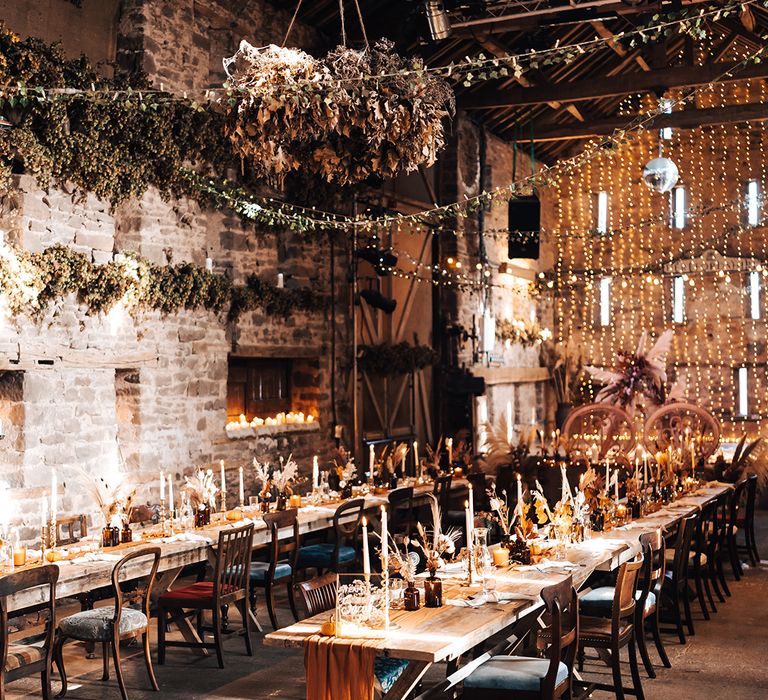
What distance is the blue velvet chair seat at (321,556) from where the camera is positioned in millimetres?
8027

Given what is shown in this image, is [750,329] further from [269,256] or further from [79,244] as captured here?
[79,244]

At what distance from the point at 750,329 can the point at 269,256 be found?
9.87 metres

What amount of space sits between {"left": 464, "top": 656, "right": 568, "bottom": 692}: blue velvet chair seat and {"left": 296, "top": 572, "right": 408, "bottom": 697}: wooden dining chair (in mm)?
336

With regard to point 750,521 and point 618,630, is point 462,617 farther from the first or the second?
point 750,521

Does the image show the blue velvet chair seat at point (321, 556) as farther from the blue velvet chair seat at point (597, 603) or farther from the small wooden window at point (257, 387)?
the small wooden window at point (257, 387)

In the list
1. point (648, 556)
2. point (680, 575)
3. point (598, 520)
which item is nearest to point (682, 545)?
point (680, 575)

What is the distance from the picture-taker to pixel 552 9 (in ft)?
32.1

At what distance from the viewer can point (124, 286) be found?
865 centimetres

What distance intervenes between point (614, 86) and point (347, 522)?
770 centimetres

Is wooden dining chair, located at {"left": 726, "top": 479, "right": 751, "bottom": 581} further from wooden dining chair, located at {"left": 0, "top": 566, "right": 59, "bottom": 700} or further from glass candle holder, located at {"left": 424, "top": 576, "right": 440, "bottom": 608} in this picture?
wooden dining chair, located at {"left": 0, "top": 566, "right": 59, "bottom": 700}

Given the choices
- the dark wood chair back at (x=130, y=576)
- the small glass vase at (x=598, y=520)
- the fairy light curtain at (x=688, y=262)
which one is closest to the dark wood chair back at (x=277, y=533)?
the dark wood chair back at (x=130, y=576)

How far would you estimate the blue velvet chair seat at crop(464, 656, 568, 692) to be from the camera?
4.55 metres

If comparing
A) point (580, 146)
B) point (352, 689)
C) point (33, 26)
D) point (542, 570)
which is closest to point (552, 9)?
point (33, 26)

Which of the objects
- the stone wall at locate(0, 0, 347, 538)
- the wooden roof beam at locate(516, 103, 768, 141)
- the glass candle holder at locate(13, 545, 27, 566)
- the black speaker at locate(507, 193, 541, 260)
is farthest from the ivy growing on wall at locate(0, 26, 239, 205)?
the wooden roof beam at locate(516, 103, 768, 141)
